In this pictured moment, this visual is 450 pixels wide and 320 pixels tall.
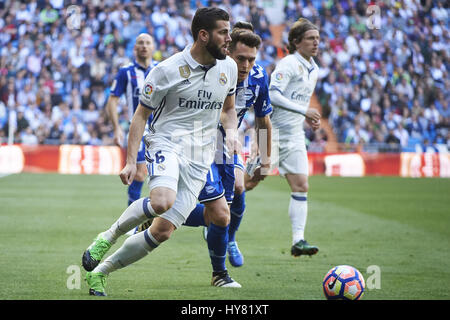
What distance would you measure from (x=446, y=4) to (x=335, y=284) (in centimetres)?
2562

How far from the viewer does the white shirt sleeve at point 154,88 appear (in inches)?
218

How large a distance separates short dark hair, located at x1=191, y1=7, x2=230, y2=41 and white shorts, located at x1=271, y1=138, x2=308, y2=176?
10.4 ft

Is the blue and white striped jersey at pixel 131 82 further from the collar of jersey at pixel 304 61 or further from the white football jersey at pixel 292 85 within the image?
the collar of jersey at pixel 304 61

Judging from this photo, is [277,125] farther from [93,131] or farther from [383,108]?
[383,108]

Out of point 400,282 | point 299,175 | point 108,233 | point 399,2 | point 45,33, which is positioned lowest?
point 400,282

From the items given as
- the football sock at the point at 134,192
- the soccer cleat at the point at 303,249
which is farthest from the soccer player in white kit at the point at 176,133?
the football sock at the point at 134,192

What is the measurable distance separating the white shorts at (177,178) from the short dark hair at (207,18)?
38.2 inches

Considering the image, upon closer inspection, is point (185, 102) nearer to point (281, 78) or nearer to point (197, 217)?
point (197, 217)

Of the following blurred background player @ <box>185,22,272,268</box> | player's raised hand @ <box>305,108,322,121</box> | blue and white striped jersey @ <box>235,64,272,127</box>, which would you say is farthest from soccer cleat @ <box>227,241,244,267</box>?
player's raised hand @ <box>305,108,322,121</box>

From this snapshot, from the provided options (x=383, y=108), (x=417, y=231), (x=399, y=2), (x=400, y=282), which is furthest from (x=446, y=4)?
(x=400, y=282)

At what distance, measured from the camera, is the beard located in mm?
5590

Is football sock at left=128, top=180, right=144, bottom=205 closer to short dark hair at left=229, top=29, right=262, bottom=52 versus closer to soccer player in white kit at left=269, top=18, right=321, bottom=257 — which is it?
soccer player in white kit at left=269, top=18, right=321, bottom=257

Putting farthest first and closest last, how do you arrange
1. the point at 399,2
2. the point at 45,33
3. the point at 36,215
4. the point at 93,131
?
1. the point at 399,2
2. the point at 45,33
3. the point at 93,131
4. the point at 36,215

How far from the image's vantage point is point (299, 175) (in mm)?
8547
